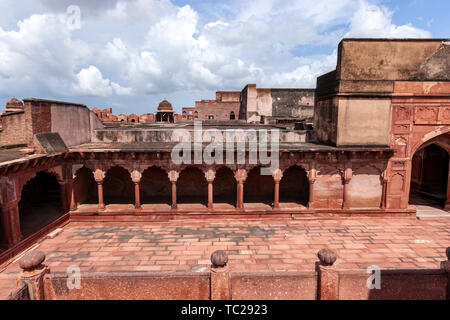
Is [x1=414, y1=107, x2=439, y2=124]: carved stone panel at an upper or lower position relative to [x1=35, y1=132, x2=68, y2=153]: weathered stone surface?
upper

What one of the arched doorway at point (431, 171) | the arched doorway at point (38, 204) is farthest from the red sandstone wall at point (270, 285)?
the arched doorway at point (431, 171)

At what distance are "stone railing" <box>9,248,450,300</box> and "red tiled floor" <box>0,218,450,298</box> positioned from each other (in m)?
1.29

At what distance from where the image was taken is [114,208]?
1127cm

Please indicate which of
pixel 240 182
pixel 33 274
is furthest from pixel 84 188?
pixel 33 274

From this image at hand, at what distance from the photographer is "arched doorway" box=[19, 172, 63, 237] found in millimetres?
9539

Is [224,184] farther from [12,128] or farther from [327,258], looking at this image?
[12,128]

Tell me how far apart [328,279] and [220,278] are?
198 cm

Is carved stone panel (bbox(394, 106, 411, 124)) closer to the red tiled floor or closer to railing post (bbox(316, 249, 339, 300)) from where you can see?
the red tiled floor

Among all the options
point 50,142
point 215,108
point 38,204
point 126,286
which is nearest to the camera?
point 126,286

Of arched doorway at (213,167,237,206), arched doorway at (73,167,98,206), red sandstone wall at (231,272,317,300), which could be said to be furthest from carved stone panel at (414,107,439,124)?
arched doorway at (73,167,98,206)

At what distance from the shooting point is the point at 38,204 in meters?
11.8
